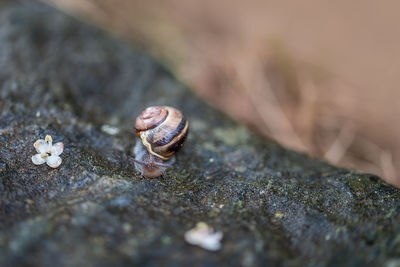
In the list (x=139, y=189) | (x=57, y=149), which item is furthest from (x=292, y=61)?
(x=57, y=149)

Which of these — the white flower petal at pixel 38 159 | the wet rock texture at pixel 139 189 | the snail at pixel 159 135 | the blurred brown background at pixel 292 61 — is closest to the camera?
the wet rock texture at pixel 139 189

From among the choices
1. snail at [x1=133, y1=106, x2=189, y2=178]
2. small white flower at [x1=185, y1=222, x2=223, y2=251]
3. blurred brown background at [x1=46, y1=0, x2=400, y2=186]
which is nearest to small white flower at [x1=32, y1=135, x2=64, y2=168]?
snail at [x1=133, y1=106, x2=189, y2=178]

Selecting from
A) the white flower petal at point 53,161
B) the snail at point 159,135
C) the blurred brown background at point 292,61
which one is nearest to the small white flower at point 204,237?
the snail at point 159,135

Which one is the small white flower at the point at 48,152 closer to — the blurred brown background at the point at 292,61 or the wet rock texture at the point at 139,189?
the wet rock texture at the point at 139,189

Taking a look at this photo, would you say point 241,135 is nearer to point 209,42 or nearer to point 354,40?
point 209,42

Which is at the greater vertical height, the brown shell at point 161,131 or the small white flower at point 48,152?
the brown shell at point 161,131
